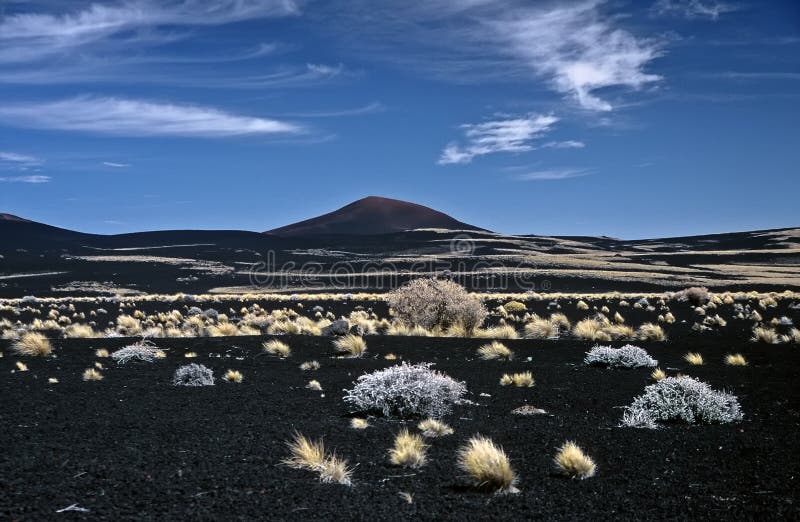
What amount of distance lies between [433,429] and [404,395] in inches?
47.4

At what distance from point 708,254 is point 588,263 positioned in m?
30.8

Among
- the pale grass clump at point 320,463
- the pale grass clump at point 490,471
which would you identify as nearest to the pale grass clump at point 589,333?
the pale grass clump at point 320,463

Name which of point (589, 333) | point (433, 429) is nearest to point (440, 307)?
point (589, 333)

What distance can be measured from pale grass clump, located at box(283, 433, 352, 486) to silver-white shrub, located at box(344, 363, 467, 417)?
2419 millimetres

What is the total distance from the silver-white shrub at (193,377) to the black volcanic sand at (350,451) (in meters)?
0.44

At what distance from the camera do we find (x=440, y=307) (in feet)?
82.9

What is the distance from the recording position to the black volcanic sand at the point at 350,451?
6070mm

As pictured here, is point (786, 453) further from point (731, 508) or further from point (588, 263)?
point (588, 263)

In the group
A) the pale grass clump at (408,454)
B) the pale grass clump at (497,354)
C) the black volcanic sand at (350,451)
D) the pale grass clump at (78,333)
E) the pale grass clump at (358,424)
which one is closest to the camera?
the black volcanic sand at (350,451)

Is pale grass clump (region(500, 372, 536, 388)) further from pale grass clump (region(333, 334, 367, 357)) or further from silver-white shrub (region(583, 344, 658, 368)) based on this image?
pale grass clump (region(333, 334, 367, 357))

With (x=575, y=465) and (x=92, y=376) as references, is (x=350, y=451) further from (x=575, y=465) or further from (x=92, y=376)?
(x=92, y=376)

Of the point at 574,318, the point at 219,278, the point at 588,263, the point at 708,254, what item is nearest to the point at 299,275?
the point at 219,278

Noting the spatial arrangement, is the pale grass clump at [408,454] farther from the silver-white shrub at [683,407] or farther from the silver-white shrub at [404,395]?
the silver-white shrub at [683,407]

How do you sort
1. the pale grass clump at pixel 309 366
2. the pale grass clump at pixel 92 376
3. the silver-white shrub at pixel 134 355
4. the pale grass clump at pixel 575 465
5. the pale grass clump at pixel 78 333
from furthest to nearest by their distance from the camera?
the pale grass clump at pixel 78 333
the silver-white shrub at pixel 134 355
the pale grass clump at pixel 309 366
the pale grass clump at pixel 92 376
the pale grass clump at pixel 575 465
